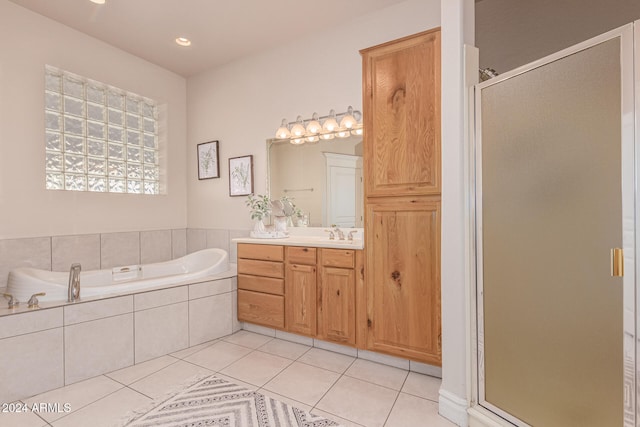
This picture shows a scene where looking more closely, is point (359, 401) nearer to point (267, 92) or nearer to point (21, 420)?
point (21, 420)

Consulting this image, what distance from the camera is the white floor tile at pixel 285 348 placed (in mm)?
2502

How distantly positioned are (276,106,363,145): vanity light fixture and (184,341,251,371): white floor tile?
198 cm

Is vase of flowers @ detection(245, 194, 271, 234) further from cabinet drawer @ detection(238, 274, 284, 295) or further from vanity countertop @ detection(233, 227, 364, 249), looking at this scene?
cabinet drawer @ detection(238, 274, 284, 295)

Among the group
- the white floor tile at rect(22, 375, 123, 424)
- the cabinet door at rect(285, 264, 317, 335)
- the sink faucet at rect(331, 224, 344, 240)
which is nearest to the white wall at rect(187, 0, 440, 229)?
the sink faucet at rect(331, 224, 344, 240)

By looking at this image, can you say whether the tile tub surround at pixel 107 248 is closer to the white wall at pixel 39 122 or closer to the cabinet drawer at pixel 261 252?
the white wall at pixel 39 122

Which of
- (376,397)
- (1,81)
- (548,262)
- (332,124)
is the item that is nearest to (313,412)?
(376,397)

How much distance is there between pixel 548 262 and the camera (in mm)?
1349

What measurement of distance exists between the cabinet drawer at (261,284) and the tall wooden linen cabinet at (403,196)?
833mm

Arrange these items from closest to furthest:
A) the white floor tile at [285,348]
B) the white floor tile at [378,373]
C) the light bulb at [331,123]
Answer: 1. the white floor tile at [378,373]
2. the white floor tile at [285,348]
3. the light bulb at [331,123]

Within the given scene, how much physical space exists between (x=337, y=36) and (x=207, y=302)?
8.86ft

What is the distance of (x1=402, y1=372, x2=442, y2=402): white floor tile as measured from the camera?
1.92 meters

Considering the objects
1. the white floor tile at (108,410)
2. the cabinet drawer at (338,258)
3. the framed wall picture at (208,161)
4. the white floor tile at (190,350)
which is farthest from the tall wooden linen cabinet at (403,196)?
the framed wall picture at (208,161)

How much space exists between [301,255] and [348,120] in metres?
1.25

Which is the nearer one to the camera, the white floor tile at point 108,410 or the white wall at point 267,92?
the white floor tile at point 108,410
